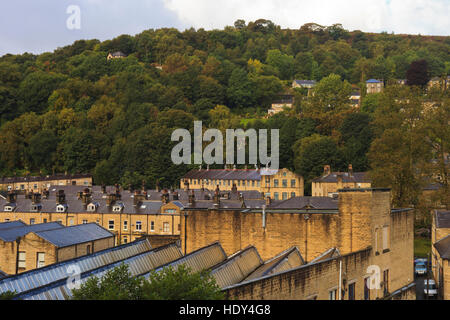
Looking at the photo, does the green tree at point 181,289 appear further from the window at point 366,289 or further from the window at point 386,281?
the window at point 386,281

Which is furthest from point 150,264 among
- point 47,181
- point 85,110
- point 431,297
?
point 85,110

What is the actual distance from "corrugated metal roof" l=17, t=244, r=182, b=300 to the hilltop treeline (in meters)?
51.8

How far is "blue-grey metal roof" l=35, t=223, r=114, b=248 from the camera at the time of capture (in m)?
32.3

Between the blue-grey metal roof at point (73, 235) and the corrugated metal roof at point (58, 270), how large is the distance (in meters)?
6.08

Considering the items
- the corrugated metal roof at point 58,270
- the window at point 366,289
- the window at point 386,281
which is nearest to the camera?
the corrugated metal roof at point 58,270

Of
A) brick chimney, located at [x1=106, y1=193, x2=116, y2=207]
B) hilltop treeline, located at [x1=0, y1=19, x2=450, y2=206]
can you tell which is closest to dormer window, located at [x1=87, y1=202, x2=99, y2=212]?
brick chimney, located at [x1=106, y1=193, x2=116, y2=207]

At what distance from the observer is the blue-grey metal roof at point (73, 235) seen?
3231 centimetres

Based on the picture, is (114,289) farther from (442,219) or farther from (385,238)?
(442,219)

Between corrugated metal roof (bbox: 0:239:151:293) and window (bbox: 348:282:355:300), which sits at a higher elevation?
corrugated metal roof (bbox: 0:239:151:293)

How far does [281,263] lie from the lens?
72.4ft

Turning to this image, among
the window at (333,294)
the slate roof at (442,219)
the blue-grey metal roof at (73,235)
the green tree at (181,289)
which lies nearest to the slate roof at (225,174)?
the slate roof at (442,219)

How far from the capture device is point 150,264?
24344mm

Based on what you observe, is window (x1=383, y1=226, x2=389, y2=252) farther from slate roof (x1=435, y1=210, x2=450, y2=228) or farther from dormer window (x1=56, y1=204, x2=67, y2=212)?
dormer window (x1=56, y1=204, x2=67, y2=212)

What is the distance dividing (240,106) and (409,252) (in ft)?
363
